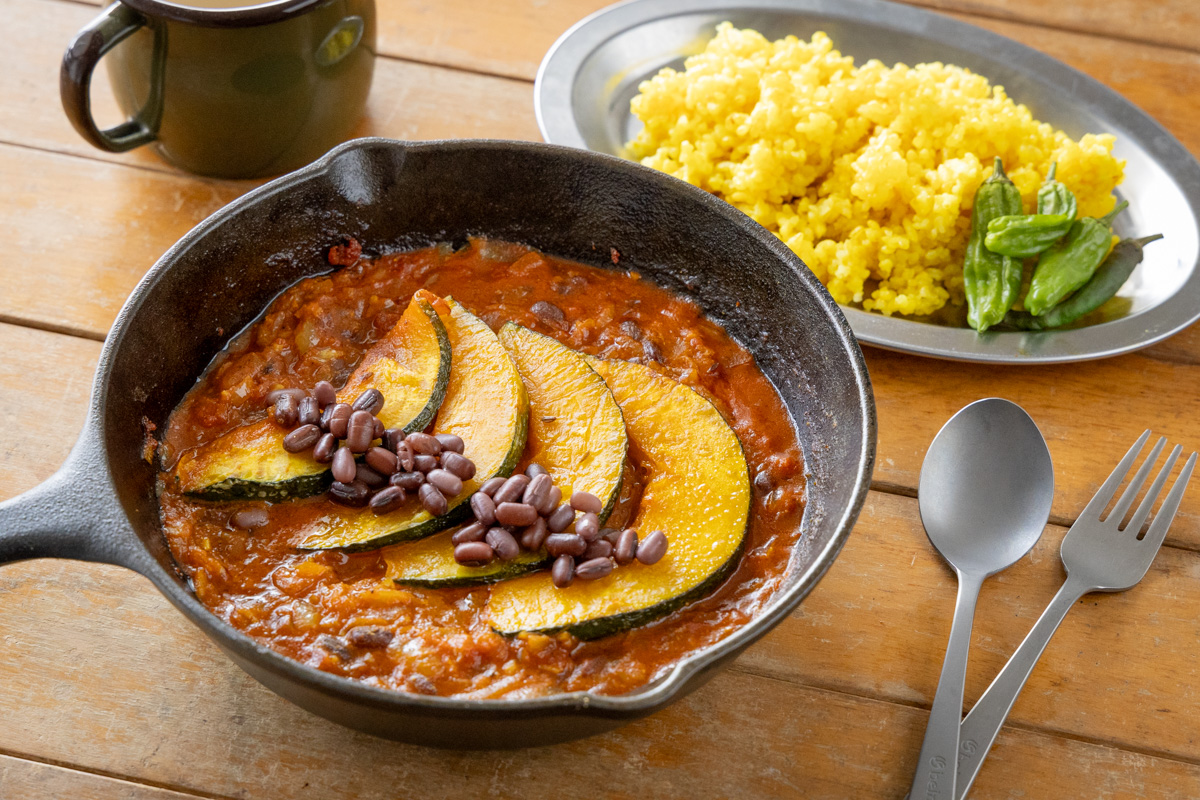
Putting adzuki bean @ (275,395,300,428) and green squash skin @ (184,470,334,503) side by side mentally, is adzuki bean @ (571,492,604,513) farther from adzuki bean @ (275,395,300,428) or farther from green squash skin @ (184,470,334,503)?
adzuki bean @ (275,395,300,428)

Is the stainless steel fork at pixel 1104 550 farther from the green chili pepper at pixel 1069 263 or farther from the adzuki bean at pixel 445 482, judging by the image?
the adzuki bean at pixel 445 482

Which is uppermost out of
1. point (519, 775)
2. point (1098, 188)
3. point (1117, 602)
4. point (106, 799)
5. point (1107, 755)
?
point (1098, 188)

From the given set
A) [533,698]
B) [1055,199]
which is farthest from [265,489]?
[1055,199]

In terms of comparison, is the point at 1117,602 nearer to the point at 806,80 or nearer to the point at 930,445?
the point at 930,445

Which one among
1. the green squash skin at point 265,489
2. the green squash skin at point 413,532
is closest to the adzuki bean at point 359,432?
the green squash skin at point 265,489

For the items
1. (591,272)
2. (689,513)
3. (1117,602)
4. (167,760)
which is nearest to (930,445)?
(1117,602)

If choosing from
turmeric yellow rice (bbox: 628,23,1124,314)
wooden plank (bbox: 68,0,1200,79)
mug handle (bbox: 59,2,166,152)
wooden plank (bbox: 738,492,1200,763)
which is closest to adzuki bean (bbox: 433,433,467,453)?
wooden plank (bbox: 738,492,1200,763)

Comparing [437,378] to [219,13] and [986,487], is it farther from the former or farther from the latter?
[986,487]
